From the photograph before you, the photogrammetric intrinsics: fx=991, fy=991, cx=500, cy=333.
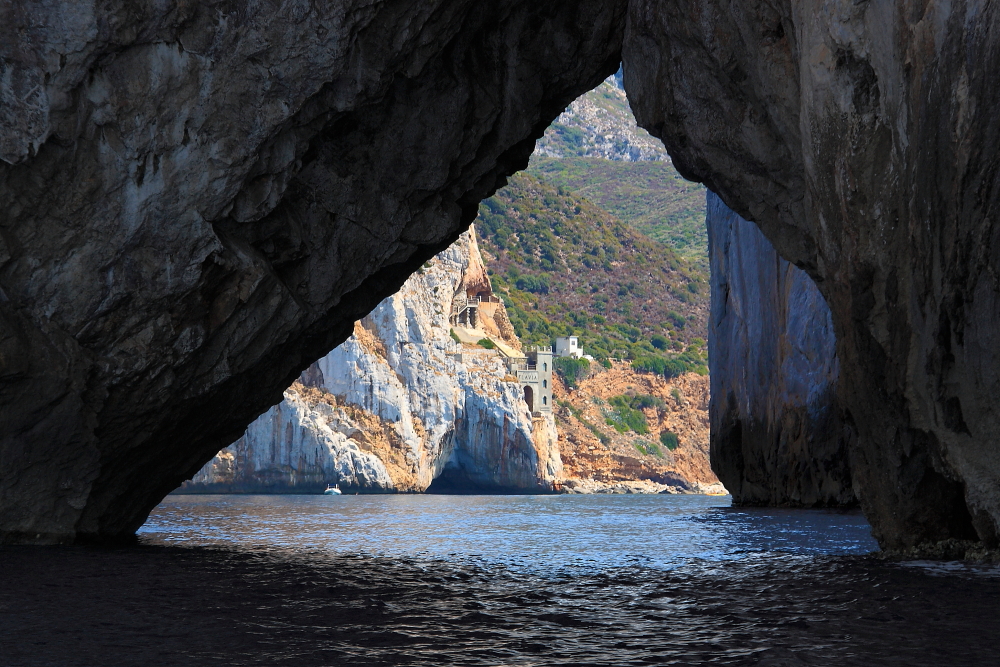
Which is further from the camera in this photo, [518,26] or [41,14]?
[518,26]

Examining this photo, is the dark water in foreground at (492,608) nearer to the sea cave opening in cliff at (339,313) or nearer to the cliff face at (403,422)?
the sea cave opening in cliff at (339,313)

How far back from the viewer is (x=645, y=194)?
534 feet

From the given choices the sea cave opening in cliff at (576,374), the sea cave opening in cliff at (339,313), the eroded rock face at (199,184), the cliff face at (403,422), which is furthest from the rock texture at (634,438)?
the eroded rock face at (199,184)

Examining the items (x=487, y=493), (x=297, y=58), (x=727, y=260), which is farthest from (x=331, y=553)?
(x=487, y=493)

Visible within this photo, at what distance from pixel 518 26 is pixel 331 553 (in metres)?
9.03

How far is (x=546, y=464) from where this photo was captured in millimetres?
88938

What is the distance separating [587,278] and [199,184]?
117724 millimetres

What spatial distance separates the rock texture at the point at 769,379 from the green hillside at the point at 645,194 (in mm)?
104028

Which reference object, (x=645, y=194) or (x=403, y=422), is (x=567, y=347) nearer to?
(x=403, y=422)

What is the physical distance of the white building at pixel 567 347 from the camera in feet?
366

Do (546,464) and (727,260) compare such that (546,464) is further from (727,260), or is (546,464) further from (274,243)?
(274,243)

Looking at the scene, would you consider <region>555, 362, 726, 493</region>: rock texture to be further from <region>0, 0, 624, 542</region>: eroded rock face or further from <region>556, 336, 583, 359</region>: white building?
<region>0, 0, 624, 542</region>: eroded rock face

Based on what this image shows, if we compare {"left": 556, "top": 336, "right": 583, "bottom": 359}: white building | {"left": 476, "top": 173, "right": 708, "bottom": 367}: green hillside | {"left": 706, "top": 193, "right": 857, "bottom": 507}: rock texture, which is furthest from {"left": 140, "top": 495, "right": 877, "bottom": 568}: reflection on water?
{"left": 476, "top": 173, "right": 708, "bottom": 367}: green hillside

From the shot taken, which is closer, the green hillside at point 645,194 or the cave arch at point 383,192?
the cave arch at point 383,192
